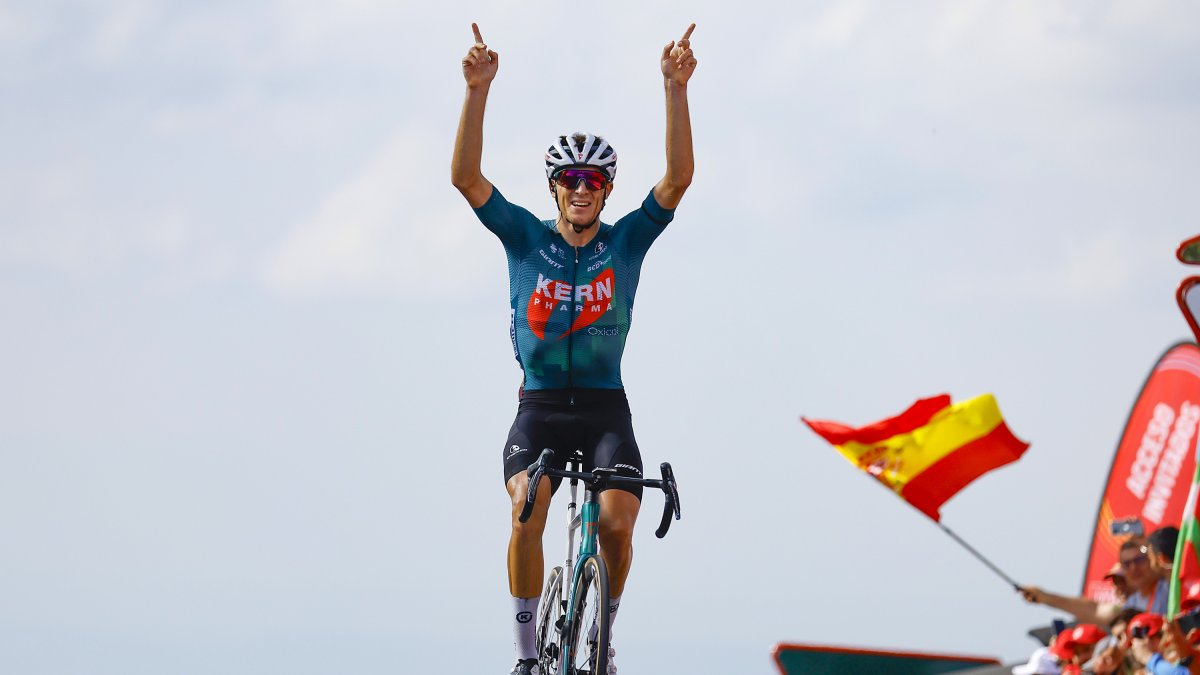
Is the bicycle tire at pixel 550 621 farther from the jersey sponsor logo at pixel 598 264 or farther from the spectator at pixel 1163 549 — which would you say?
the spectator at pixel 1163 549

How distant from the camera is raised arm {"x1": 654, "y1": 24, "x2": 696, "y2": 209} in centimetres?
1069

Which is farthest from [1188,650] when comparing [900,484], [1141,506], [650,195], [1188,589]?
[1141,506]

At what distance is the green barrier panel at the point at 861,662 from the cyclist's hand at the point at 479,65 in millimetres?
5002

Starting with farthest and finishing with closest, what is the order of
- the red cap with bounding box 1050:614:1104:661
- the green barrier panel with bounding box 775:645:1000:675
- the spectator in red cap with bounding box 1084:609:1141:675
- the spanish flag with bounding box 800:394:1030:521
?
the green barrier panel with bounding box 775:645:1000:675
the spanish flag with bounding box 800:394:1030:521
the red cap with bounding box 1050:614:1104:661
the spectator in red cap with bounding box 1084:609:1141:675

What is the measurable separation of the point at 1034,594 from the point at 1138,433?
4.47 metres

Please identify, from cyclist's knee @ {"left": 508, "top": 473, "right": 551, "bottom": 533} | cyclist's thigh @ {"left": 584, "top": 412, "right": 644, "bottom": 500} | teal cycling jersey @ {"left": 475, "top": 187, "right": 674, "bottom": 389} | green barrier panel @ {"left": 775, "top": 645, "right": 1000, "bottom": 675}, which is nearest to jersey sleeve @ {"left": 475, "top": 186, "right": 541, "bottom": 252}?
teal cycling jersey @ {"left": 475, "top": 187, "right": 674, "bottom": 389}

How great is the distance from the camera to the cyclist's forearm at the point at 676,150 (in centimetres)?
1069

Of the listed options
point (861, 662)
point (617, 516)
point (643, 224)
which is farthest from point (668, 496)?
point (861, 662)

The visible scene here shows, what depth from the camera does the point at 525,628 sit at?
10.5 m

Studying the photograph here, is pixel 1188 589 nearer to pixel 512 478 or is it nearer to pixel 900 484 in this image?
pixel 900 484

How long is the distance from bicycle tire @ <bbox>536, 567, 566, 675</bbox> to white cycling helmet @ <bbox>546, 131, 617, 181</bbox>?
8.39 feet

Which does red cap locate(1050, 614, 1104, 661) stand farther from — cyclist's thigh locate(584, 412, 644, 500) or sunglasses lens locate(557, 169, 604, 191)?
sunglasses lens locate(557, 169, 604, 191)

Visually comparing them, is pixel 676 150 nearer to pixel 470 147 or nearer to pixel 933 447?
pixel 470 147

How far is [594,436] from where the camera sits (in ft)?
34.6
